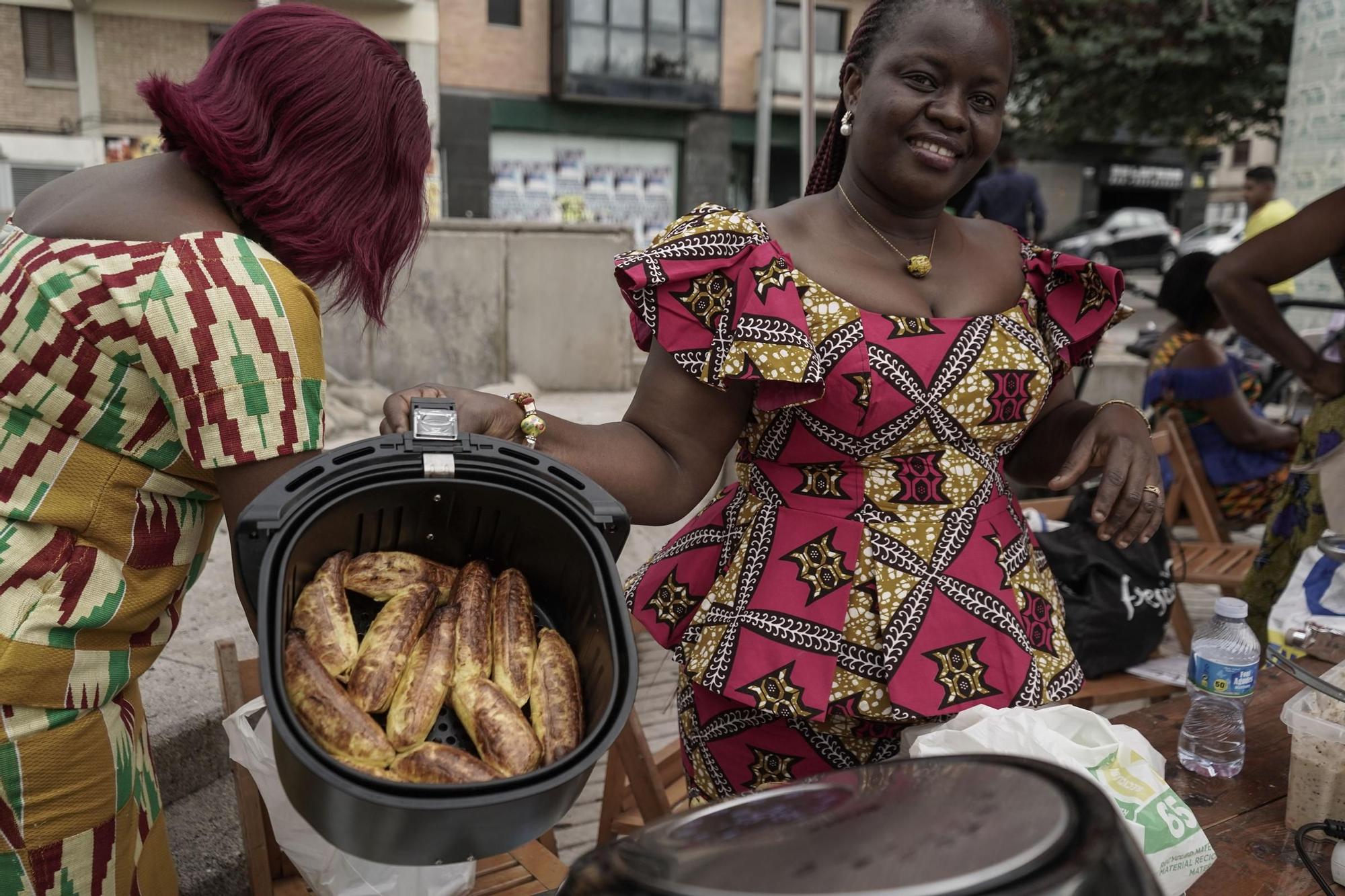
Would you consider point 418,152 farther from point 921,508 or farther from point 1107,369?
point 1107,369

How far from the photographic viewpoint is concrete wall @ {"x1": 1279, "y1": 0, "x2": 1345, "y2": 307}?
15.7 ft

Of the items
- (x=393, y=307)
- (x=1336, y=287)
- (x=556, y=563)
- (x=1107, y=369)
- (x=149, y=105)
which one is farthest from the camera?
(x=1107, y=369)

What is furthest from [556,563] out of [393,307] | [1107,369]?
[1107,369]

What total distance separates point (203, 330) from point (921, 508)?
901 millimetres

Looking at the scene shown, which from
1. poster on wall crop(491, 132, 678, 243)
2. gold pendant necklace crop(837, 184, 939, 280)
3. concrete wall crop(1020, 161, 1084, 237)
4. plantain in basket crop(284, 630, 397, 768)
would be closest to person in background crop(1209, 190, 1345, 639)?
gold pendant necklace crop(837, 184, 939, 280)

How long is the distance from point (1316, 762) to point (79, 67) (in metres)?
21.0

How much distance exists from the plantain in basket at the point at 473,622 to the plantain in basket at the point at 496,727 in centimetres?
2

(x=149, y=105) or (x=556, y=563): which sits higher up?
(x=149, y=105)

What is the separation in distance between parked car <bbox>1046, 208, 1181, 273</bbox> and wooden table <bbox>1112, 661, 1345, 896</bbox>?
72.0 feet

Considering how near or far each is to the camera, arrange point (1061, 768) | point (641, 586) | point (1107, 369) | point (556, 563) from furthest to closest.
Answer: point (1107, 369) → point (641, 586) → point (556, 563) → point (1061, 768)

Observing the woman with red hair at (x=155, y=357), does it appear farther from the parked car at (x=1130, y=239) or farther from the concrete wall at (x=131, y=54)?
the parked car at (x=1130, y=239)

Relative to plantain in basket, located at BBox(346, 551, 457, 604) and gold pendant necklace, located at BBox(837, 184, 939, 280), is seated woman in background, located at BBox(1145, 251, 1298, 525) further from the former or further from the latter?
plantain in basket, located at BBox(346, 551, 457, 604)

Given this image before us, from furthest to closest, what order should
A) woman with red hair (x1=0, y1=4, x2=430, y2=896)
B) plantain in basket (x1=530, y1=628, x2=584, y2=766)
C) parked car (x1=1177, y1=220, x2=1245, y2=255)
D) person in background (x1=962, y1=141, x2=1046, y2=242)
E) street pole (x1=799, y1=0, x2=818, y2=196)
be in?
parked car (x1=1177, y1=220, x2=1245, y2=255) < person in background (x1=962, y1=141, x2=1046, y2=242) < street pole (x1=799, y1=0, x2=818, y2=196) < woman with red hair (x1=0, y1=4, x2=430, y2=896) < plantain in basket (x1=530, y1=628, x2=584, y2=766)

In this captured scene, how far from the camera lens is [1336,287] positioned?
5.20 meters
